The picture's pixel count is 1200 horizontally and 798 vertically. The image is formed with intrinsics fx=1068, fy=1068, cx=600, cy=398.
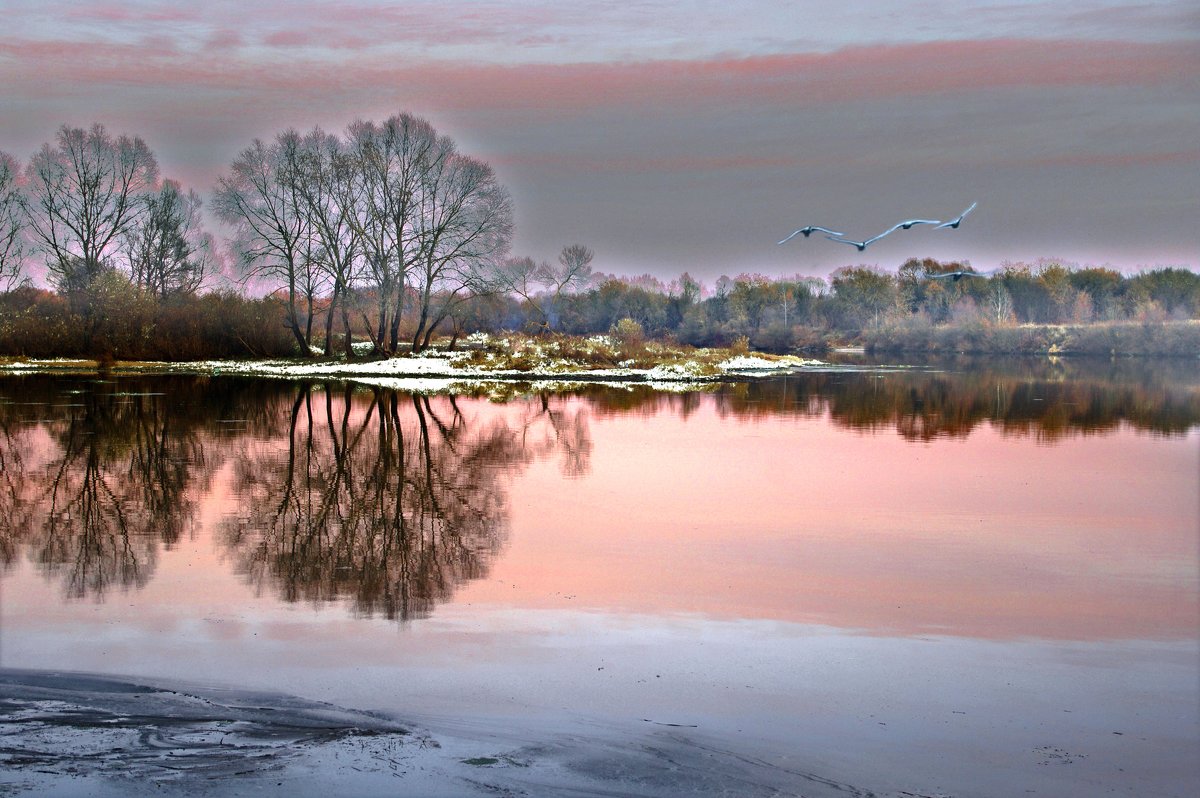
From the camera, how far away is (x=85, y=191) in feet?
200

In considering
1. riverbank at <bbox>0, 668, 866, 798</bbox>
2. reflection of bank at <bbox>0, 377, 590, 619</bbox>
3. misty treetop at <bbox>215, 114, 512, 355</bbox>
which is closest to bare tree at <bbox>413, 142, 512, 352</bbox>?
misty treetop at <bbox>215, 114, 512, 355</bbox>

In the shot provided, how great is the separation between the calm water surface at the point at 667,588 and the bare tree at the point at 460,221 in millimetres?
35187

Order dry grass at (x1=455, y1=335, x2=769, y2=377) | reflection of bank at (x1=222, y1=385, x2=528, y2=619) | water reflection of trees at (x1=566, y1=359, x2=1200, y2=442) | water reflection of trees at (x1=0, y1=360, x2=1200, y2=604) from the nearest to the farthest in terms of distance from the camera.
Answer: reflection of bank at (x1=222, y1=385, x2=528, y2=619), water reflection of trees at (x1=0, y1=360, x2=1200, y2=604), water reflection of trees at (x1=566, y1=359, x2=1200, y2=442), dry grass at (x1=455, y1=335, x2=769, y2=377)

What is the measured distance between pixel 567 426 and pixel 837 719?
18021mm

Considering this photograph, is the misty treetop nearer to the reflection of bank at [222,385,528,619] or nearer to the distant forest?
the distant forest

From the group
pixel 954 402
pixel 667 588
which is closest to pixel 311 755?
pixel 667 588

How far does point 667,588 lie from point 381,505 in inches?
199

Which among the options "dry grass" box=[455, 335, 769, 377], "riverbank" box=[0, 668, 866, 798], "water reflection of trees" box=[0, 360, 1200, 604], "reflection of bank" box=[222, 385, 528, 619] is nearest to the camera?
"riverbank" box=[0, 668, 866, 798]

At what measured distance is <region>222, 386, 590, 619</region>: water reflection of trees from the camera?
968 cm

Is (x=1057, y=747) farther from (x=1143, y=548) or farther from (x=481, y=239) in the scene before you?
(x=481, y=239)

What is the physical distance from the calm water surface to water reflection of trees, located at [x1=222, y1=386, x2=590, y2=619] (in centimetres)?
7

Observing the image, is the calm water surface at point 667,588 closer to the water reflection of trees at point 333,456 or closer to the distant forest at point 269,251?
the water reflection of trees at point 333,456

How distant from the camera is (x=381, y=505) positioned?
1341 cm

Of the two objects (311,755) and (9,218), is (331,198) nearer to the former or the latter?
(9,218)
